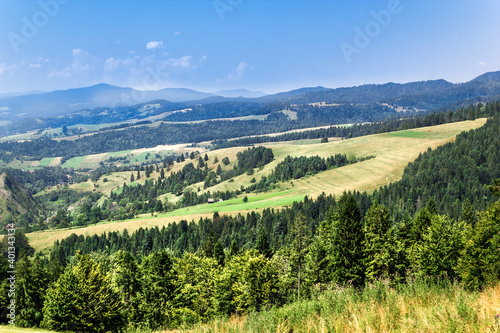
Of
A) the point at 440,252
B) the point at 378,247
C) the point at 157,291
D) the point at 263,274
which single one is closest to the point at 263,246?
the point at 263,274

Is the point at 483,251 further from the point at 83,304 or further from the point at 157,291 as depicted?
the point at 83,304

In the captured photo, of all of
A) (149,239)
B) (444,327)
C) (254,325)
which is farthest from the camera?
(149,239)

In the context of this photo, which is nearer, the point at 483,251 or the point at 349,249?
the point at 483,251

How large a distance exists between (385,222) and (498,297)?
44249 mm

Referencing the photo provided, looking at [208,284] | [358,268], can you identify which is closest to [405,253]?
[358,268]

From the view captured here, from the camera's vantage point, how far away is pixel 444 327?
1005 centimetres

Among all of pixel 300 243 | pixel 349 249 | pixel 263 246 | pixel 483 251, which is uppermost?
pixel 483 251

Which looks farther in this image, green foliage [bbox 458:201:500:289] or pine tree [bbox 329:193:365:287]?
pine tree [bbox 329:193:365:287]

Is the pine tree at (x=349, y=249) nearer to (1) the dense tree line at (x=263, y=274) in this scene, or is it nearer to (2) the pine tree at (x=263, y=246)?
(1) the dense tree line at (x=263, y=274)

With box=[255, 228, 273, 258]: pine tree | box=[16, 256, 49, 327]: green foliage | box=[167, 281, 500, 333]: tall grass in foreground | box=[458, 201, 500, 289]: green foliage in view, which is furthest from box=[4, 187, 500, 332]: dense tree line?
box=[167, 281, 500, 333]: tall grass in foreground

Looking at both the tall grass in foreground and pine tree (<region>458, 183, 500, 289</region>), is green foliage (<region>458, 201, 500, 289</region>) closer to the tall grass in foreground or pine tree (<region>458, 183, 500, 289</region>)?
pine tree (<region>458, 183, 500, 289</region>)

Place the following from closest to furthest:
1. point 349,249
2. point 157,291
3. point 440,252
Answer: point 440,252
point 349,249
point 157,291

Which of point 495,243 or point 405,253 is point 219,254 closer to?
point 405,253

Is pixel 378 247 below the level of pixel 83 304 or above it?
above
